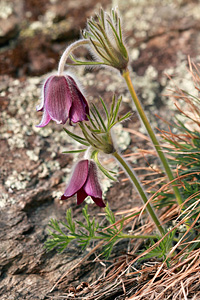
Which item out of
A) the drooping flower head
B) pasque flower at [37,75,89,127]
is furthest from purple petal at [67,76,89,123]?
the drooping flower head

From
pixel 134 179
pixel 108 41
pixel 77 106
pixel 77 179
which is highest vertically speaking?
→ pixel 108 41

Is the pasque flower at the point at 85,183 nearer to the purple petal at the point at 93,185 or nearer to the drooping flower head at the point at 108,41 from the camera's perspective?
the purple petal at the point at 93,185

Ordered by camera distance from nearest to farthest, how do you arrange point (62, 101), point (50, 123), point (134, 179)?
point (62, 101), point (134, 179), point (50, 123)

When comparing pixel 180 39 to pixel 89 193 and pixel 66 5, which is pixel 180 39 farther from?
pixel 89 193

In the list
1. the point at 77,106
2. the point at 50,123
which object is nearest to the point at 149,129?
the point at 77,106

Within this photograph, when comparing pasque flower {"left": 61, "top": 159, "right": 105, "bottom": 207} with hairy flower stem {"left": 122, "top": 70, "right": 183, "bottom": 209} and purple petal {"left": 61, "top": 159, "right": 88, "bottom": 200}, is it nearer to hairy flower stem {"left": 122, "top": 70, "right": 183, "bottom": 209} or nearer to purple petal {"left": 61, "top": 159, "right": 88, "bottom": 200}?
purple petal {"left": 61, "top": 159, "right": 88, "bottom": 200}

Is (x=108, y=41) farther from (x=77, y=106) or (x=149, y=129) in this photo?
(x=149, y=129)

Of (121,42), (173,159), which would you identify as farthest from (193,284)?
(121,42)
